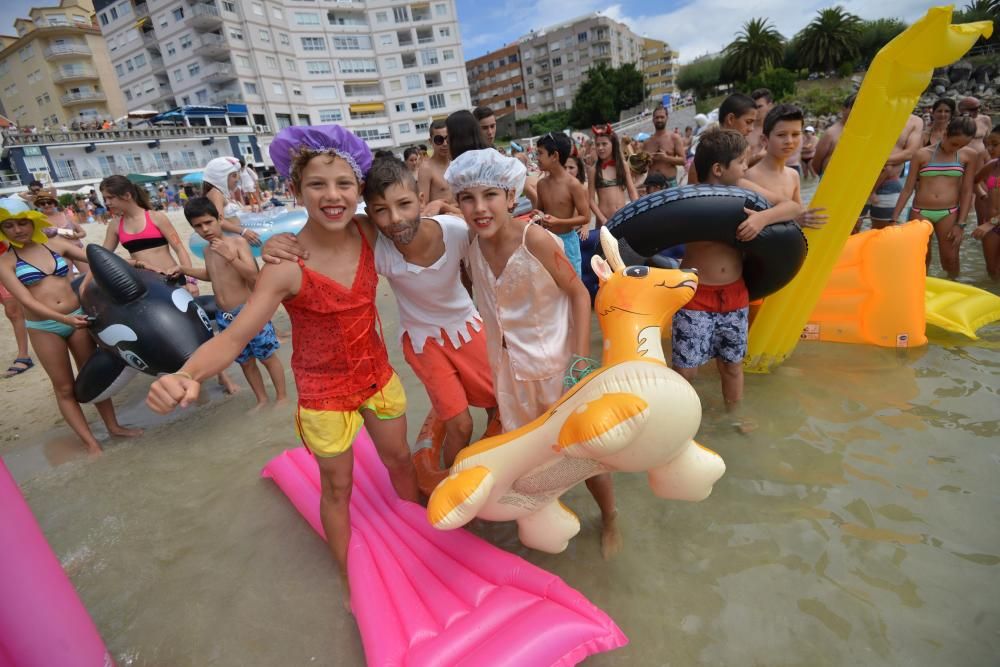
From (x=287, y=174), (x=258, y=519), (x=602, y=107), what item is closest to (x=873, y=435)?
(x=287, y=174)

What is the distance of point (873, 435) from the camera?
9.30ft

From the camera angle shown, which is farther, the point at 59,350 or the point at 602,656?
the point at 59,350

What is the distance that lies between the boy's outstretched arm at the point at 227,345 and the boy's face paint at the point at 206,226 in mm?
2286

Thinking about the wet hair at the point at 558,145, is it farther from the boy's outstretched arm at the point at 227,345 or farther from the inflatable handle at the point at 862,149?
the boy's outstretched arm at the point at 227,345

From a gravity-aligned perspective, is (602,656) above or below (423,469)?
below

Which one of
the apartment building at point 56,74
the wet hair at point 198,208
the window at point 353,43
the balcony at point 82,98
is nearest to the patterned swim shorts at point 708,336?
the wet hair at point 198,208

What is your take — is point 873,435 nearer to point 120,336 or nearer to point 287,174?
point 287,174

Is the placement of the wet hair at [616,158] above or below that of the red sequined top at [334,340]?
above

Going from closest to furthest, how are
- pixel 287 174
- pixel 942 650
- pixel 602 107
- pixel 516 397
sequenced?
pixel 942 650, pixel 287 174, pixel 516 397, pixel 602 107

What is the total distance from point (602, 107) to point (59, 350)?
4966cm

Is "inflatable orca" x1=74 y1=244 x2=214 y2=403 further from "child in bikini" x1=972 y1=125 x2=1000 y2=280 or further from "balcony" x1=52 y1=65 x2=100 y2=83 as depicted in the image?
"balcony" x1=52 y1=65 x2=100 y2=83

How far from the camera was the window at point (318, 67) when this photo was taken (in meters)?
41.6

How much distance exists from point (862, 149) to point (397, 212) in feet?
8.70

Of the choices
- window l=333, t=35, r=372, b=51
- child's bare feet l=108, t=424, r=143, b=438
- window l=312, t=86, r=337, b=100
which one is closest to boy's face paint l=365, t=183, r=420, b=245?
child's bare feet l=108, t=424, r=143, b=438
